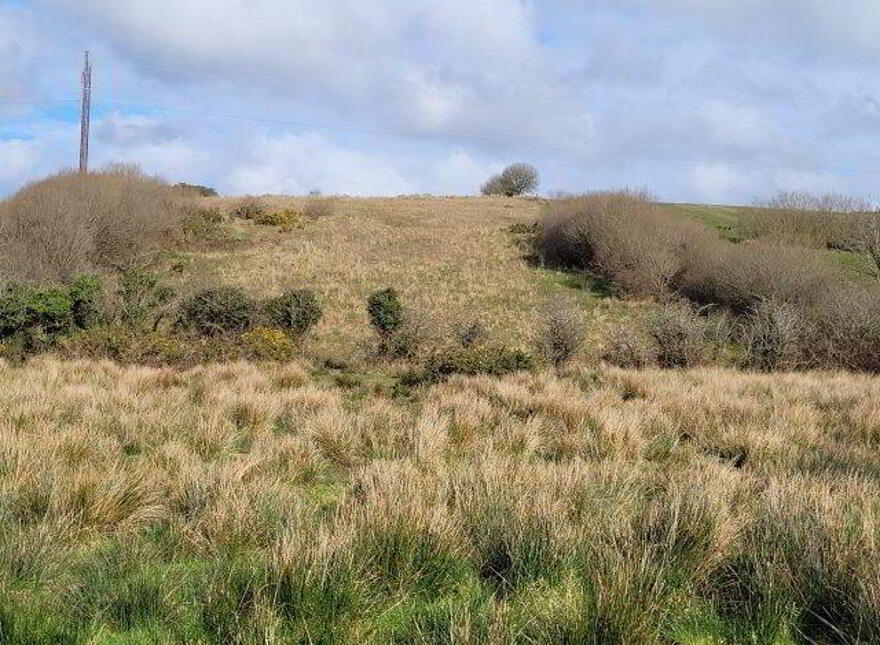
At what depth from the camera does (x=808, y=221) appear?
132 ft

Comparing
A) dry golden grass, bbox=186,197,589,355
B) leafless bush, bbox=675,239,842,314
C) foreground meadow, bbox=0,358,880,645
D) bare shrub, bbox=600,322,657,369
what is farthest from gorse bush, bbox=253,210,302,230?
foreground meadow, bbox=0,358,880,645

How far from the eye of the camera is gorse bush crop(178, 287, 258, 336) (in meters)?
21.9

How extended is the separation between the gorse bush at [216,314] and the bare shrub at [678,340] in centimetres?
1093

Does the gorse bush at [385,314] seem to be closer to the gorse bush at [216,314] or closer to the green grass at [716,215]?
the gorse bush at [216,314]

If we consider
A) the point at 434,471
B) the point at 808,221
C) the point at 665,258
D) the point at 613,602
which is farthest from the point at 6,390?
the point at 808,221

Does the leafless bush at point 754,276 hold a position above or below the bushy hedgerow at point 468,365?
above

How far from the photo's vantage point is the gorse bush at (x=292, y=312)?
73.7ft

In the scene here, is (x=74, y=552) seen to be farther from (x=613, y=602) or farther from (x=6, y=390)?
(x=6, y=390)

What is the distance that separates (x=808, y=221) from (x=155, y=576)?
41931 mm

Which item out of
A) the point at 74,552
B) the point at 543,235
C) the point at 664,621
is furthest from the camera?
the point at 543,235

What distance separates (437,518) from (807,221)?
4078 cm

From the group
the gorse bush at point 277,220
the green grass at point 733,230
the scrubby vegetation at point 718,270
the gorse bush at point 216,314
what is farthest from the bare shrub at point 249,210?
the gorse bush at point 216,314

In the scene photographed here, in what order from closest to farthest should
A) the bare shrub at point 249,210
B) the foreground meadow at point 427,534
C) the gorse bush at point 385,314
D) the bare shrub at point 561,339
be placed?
the foreground meadow at point 427,534
the bare shrub at point 561,339
the gorse bush at point 385,314
the bare shrub at point 249,210

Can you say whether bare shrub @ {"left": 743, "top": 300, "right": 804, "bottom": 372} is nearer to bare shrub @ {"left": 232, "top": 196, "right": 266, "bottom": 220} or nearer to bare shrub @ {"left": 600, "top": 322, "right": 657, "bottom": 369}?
bare shrub @ {"left": 600, "top": 322, "right": 657, "bottom": 369}
